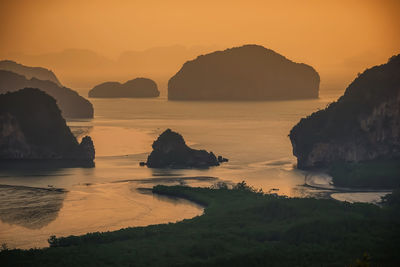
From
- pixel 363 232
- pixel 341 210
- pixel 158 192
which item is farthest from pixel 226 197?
pixel 363 232

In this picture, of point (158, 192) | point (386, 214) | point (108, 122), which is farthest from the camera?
point (108, 122)

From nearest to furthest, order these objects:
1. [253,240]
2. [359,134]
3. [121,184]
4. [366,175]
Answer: [253,240] < [366,175] < [121,184] < [359,134]

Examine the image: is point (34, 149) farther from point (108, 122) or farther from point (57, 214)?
point (108, 122)

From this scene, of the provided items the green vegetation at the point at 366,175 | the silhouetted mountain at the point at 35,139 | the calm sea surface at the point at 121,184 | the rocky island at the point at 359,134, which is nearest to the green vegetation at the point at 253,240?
the calm sea surface at the point at 121,184

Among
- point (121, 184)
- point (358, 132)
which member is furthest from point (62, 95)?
point (121, 184)

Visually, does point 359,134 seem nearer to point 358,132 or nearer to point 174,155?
point 358,132

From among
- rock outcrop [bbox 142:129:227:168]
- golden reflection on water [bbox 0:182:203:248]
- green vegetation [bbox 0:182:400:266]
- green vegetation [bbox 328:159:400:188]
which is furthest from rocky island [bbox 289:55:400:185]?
green vegetation [bbox 0:182:400:266]
